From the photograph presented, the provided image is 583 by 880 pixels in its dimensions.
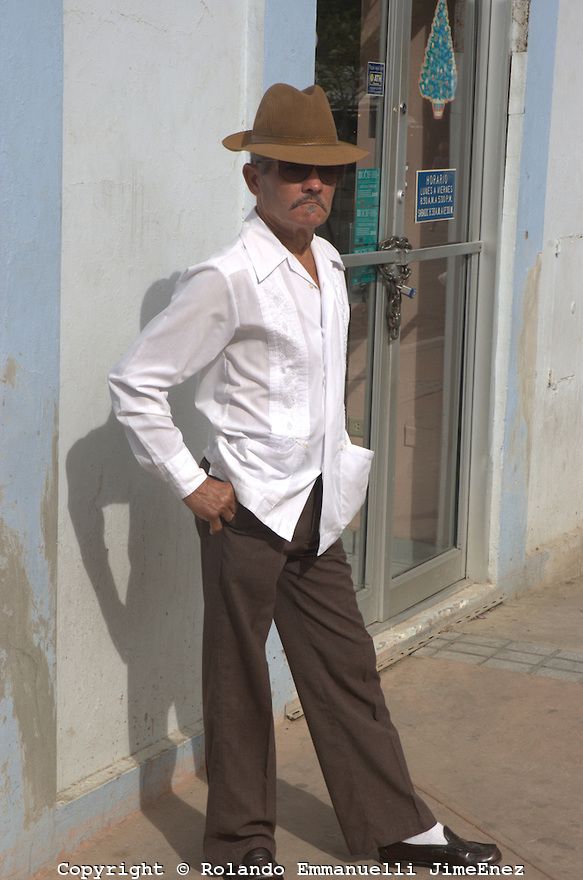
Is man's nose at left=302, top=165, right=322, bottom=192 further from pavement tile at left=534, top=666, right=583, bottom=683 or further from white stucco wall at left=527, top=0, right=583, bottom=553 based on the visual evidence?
white stucco wall at left=527, top=0, right=583, bottom=553

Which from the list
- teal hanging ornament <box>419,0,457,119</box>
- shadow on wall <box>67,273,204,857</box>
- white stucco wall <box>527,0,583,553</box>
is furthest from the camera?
white stucco wall <box>527,0,583,553</box>

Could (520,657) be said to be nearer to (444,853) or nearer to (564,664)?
(564,664)

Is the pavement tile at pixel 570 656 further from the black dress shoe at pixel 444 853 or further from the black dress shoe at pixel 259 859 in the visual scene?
the black dress shoe at pixel 259 859

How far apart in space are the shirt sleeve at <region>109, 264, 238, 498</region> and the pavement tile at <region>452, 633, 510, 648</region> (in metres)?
→ 2.49

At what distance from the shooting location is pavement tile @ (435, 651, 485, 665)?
509 centimetres

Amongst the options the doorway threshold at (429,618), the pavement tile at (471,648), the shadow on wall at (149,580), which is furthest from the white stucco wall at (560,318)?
the shadow on wall at (149,580)

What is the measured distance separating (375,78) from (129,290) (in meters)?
1.70

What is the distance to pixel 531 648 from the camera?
530cm

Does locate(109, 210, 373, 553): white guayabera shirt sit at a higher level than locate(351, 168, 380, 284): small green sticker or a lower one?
lower

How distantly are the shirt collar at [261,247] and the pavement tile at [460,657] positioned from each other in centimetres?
235

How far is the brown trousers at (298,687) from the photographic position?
10.6 feet

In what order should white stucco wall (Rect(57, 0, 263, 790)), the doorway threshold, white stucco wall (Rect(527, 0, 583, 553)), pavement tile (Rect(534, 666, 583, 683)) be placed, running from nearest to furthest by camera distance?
white stucco wall (Rect(57, 0, 263, 790)) < pavement tile (Rect(534, 666, 583, 683)) < the doorway threshold < white stucco wall (Rect(527, 0, 583, 553))

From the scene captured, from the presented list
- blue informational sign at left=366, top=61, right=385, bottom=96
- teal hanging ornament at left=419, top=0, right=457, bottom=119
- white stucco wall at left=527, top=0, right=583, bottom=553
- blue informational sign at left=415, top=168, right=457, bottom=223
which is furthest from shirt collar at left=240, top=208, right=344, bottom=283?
white stucco wall at left=527, top=0, right=583, bottom=553

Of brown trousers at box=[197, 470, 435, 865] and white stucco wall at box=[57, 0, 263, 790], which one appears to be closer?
brown trousers at box=[197, 470, 435, 865]
